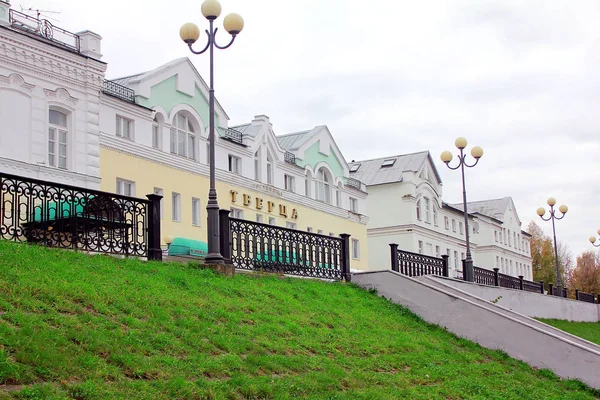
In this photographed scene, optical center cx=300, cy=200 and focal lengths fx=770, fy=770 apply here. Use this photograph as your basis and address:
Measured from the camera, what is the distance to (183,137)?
3538 cm

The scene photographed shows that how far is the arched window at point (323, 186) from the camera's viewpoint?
47.6 meters

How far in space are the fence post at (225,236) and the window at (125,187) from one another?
1389cm

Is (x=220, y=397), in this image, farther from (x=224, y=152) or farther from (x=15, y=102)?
(x=224, y=152)

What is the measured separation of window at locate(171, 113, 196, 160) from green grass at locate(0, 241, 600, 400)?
18.2 meters

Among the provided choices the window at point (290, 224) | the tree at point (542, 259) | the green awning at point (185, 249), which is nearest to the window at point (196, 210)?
the window at point (290, 224)

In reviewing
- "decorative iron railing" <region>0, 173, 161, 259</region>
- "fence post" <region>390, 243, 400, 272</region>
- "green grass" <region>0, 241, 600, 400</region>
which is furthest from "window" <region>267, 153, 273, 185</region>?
"decorative iron railing" <region>0, 173, 161, 259</region>

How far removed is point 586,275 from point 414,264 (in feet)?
211

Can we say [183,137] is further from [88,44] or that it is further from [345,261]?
[345,261]

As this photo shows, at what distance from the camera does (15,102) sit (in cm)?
2667

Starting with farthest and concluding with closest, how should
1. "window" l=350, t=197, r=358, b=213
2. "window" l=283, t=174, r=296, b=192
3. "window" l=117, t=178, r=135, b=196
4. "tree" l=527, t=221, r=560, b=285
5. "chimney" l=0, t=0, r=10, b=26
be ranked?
"tree" l=527, t=221, r=560, b=285
"window" l=350, t=197, r=358, b=213
"window" l=283, t=174, r=296, b=192
"window" l=117, t=178, r=135, b=196
"chimney" l=0, t=0, r=10, b=26

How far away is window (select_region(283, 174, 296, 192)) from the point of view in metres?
43.9

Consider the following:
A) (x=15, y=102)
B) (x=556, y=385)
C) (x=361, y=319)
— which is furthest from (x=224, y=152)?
(x=556, y=385)

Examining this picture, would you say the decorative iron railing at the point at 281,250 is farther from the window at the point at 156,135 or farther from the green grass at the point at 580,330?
the window at the point at 156,135

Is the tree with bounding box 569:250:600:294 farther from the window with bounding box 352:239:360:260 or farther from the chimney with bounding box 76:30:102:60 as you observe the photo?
the chimney with bounding box 76:30:102:60
